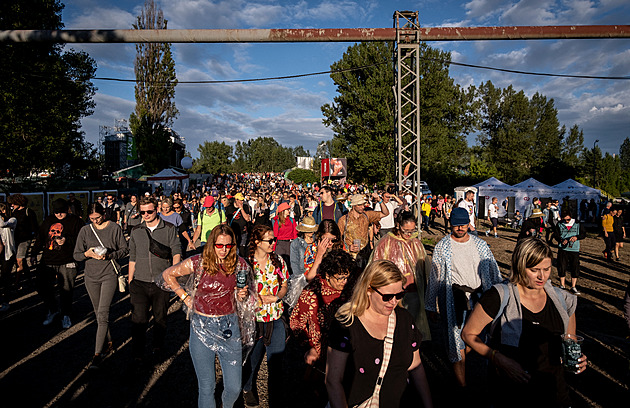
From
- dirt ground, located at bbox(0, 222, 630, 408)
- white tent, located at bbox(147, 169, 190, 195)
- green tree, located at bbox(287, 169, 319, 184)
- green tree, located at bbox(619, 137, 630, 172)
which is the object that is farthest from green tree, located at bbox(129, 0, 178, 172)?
green tree, located at bbox(619, 137, 630, 172)

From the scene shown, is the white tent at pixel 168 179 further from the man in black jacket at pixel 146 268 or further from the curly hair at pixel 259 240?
the curly hair at pixel 259 240

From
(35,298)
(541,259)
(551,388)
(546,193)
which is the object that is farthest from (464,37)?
(546,193)

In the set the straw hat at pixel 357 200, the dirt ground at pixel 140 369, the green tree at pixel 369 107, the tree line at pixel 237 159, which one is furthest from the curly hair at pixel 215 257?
the tree line at pixel 237 159

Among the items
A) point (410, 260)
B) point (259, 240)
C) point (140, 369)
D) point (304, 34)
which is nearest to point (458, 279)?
point (410, 260)

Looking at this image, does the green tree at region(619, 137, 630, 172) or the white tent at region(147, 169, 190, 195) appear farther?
the green tree at region(619, 137, 630, 172)

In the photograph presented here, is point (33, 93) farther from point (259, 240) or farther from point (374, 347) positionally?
point (374, 347)

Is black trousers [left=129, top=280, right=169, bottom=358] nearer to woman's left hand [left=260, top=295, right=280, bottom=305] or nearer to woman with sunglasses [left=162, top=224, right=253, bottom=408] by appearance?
woman with sunglasses [left=162, top=224, right=253, bottom=408]

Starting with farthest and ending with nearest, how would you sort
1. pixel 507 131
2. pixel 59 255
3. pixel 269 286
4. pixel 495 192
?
pixel 507 131, pixel 495 192, pixel 59 255, pixel 269 286

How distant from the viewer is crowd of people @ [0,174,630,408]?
218 centimetres

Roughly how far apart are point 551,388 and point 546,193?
2531cm

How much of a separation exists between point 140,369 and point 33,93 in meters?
20.0

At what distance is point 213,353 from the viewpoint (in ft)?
10.3

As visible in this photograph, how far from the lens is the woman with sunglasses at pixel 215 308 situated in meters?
3.10

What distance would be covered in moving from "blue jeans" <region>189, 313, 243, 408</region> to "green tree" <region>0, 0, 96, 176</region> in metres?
16.2
